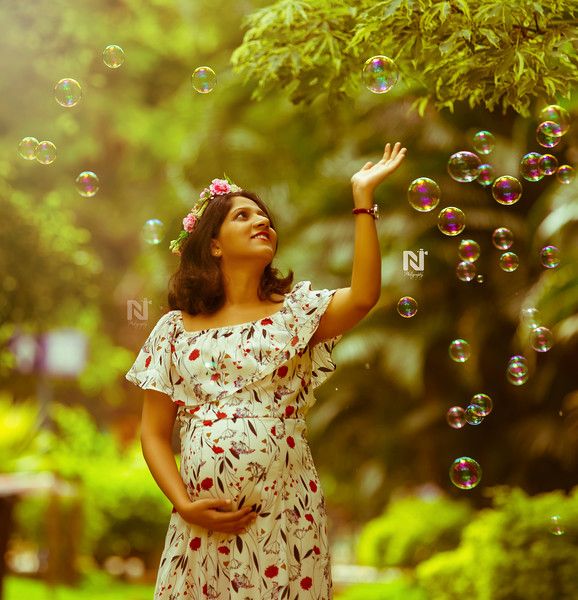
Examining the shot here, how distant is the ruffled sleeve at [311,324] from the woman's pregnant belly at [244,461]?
0.66 ft

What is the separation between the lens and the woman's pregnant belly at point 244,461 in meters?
2.43

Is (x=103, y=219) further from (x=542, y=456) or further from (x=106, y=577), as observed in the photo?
(x=542, y=456)

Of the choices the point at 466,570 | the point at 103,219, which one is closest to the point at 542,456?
the point at 466,570

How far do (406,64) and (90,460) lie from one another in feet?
17.9

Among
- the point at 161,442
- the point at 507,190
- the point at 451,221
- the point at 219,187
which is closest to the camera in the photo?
the point at 161,442

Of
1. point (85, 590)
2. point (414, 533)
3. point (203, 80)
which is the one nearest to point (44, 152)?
point (203, 80)

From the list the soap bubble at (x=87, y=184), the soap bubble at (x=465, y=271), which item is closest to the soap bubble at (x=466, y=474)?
the soap bubble at (x=465, y=271)

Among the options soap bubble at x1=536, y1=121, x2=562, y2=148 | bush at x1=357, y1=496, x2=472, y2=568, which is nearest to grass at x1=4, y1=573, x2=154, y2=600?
bush at x1=357, y1=496, x2=472, y2=568

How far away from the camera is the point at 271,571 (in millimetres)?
2408

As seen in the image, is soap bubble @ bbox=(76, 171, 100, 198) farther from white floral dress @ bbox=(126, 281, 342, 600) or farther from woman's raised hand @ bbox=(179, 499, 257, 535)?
woman's raised hand @ bbox=(179, 499, 257, 535)

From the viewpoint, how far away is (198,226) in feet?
8.95

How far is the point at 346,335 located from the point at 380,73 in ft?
14.4

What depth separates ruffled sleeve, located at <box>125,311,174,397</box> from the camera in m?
2.57

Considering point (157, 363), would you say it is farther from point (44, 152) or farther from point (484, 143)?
point (484, 143)
